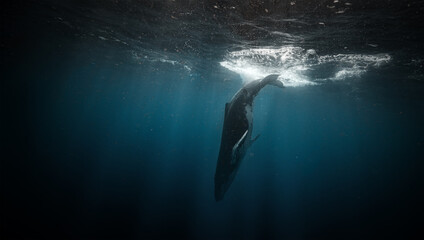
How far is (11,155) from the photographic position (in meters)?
31.7

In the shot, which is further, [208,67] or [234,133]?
[208,67]

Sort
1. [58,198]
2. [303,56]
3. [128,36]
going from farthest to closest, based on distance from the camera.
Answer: [58,198] → [128,36] → [303,56]

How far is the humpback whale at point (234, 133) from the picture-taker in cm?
695

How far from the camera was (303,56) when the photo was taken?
1312 cm

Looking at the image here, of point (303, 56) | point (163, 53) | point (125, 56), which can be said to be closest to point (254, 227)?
point (303, 56)

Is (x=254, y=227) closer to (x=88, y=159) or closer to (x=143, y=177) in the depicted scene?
(x=143, y=177)

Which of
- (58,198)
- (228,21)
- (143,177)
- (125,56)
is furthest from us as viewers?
(143,177)

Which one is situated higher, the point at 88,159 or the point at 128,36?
the point at 128,36

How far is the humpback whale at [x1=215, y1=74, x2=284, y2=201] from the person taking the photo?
22.8ft

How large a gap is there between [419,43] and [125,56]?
20.9 m

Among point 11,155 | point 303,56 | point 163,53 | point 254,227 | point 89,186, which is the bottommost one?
point 254,227

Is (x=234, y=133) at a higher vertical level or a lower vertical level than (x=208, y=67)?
lower

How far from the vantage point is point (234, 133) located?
6961 mm

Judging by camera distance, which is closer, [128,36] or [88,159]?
[128,36]
